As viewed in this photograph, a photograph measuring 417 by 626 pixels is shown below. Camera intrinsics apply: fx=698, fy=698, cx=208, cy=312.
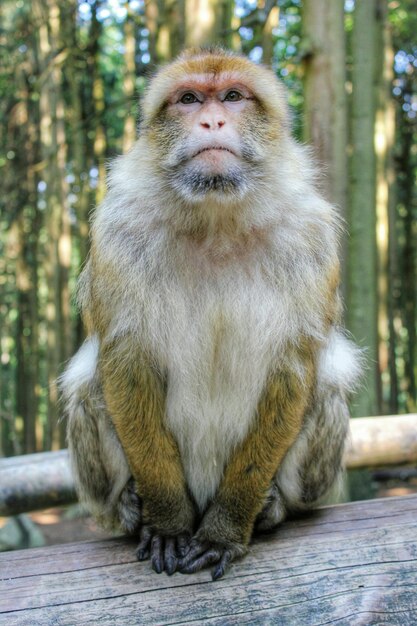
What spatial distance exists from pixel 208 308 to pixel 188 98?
3.10 ft

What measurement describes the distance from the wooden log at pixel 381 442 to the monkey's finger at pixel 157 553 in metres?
2.37

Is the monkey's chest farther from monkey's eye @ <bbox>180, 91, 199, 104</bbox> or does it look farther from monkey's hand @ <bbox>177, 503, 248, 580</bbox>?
monkey's eye @ <bbox>180, 91, 199, 104</bbox>

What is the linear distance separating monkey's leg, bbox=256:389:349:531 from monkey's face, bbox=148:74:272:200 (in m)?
1.19

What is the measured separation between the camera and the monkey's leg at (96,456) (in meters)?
3.33

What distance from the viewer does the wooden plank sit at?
2.61 metres

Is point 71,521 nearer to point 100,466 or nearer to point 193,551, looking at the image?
point 100,466

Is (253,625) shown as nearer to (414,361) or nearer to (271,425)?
(271,425)

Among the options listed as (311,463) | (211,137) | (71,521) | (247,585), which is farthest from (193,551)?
(71,521)

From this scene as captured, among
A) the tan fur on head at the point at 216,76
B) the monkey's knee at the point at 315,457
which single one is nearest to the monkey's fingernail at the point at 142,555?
the monkey's knee at the point at 315,457

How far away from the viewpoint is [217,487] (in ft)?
11.1

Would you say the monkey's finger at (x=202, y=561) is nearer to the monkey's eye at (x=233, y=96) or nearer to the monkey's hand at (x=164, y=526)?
the monkey's hand at (x=164, y=526)

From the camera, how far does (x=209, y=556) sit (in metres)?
2.98

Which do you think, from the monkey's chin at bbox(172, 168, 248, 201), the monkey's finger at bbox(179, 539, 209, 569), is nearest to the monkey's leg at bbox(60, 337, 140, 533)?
the monkey's finger at bbox(179, 539, 209, 569)

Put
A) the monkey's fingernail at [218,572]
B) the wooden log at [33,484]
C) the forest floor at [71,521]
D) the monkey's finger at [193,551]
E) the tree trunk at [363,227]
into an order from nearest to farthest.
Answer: the monkey's fingernail at [218,572]
the monkey's finger at [193,551]
the wooden log at [33,484]
the tree trunk at [363,227]
the forest floor at [71,521]
